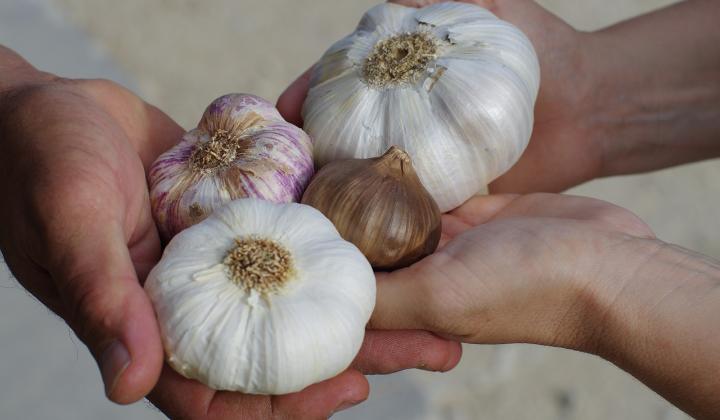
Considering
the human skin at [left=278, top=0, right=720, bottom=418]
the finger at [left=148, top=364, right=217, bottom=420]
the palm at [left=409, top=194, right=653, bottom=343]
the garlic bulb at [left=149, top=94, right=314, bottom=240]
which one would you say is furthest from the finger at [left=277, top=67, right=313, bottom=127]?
the finger at [left=148, top=364, right=217, bottom=420]

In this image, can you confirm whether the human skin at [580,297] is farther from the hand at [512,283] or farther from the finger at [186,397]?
→ the finger at [186,397]

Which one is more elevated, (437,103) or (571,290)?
(437,103)

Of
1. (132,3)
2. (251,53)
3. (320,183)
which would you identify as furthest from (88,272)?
(132,3)

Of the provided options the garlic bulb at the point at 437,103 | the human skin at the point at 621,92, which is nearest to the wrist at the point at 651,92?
the human skin at the point at 621,92

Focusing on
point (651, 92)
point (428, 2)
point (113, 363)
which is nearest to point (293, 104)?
point (428, 2)

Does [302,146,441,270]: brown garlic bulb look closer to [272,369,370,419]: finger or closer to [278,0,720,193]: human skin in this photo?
[272,369,370,419]: finger

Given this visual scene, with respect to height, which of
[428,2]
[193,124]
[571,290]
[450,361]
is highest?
[428,2]

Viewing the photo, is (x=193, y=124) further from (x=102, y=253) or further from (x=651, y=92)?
(x=102, y=253)
